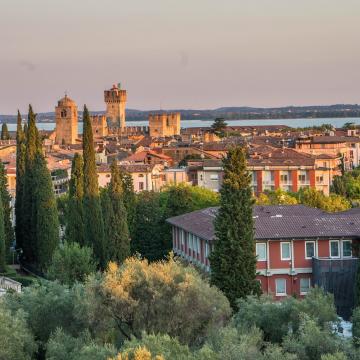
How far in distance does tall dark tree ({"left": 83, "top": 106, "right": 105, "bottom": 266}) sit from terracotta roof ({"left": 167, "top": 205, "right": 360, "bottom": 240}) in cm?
425

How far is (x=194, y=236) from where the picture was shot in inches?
1973

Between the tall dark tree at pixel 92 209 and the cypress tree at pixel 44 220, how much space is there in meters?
1.68

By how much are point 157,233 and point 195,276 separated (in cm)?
2805

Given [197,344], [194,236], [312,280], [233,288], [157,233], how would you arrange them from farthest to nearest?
[157,233], [194,236], [312,280], [233,288], [197,344]

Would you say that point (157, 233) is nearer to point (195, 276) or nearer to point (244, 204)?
point (244, 204)

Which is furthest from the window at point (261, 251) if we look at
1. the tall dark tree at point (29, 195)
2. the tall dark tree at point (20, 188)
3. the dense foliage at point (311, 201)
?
the dense foliage at point (311, 201)

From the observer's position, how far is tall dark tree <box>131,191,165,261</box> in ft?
188

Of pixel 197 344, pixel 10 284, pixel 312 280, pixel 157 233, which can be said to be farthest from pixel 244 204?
pixel 157 233

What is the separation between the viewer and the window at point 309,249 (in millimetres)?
45750

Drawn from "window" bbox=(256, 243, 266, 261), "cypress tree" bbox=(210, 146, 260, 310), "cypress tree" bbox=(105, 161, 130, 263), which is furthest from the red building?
"cypress tree" bbox=(105, 161, 130, 263)

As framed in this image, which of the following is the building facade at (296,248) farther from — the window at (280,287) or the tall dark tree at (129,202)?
the tall dark tree at (129,202)

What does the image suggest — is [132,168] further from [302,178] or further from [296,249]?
[296,249]

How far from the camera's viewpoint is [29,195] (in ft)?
185

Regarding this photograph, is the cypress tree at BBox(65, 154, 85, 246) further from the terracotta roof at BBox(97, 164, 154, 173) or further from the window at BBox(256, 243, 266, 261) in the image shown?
the terracotta roof at BBox(97, 164, 154, 173)
